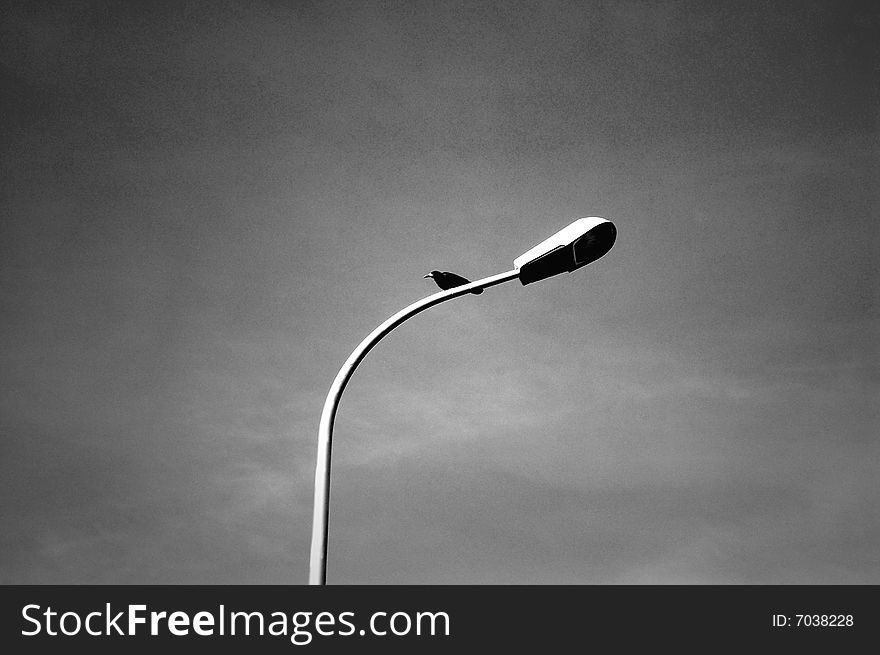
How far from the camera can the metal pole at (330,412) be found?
18.8ft

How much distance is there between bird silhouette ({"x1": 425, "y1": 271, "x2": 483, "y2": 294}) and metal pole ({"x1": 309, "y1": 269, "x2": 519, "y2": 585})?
0.10 meters

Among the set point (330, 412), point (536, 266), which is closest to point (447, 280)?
point (536, 266)

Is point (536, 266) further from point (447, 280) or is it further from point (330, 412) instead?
point (330, 412)

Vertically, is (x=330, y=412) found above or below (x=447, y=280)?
below

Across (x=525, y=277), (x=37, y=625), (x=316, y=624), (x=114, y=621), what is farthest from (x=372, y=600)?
(x=525, y=277)

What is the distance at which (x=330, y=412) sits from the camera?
6.28 metres

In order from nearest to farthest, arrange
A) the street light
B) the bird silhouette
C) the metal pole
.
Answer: the metal pole → the street light → the bird silhouette

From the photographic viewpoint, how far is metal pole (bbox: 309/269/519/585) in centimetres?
573

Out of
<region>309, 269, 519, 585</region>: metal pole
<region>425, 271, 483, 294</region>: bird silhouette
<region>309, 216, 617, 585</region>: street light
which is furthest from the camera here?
<region>425, 271, 483, 294</region>: bird silhouette

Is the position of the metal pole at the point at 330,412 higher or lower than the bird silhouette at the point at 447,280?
lower

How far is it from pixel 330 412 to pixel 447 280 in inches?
66.4

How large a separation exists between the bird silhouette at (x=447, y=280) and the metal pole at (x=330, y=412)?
0.33 feet

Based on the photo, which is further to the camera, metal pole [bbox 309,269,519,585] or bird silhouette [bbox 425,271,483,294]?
bird silhouette [bbox 425,271,483,294]

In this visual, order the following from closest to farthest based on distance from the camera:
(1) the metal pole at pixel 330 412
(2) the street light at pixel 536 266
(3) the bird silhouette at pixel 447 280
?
1. (1) the metal pole at pixel 330 412
2. (2) the street light at pixel 536 266
3. (3) the bird silhouette at pixel 447 280
